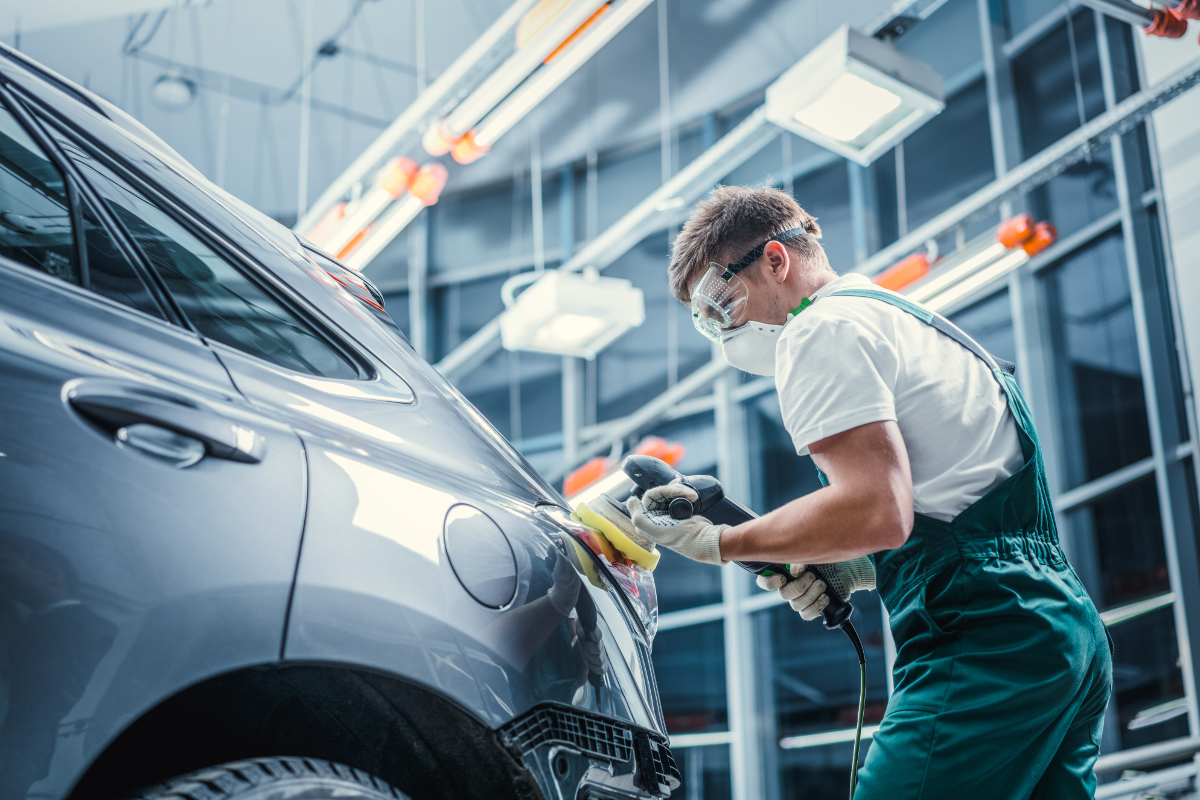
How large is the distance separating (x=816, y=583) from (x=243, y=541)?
1.23 m

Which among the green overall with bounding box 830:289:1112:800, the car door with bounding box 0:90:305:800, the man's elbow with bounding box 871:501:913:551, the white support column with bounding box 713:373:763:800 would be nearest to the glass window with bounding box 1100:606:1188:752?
the white support column with bounding box 713:373:763:800

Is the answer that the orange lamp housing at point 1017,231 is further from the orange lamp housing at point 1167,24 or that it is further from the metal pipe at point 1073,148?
Answer: the orange lamp housing at point 1167,24

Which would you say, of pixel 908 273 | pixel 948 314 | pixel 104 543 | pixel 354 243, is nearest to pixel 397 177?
pixel 354 243

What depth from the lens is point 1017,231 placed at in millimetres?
4121

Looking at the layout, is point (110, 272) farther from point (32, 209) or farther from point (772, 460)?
point (772, 460)

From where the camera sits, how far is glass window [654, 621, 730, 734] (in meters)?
7.90

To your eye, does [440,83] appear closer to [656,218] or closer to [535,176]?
[656,218]

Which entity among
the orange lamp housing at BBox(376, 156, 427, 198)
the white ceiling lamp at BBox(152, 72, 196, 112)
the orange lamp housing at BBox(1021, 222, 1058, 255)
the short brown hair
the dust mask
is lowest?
the dust mask

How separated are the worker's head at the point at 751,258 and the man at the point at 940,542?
16cm

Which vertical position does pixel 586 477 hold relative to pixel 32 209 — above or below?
above

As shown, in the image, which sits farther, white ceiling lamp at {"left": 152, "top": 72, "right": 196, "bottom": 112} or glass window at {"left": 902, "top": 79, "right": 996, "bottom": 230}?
white ceiling lamp at {"left": 152, "top": 72, "right": 196, "bottom": 112}

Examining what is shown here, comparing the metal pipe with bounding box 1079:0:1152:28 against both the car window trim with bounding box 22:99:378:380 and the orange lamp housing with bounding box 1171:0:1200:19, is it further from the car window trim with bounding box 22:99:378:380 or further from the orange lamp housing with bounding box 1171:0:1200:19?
the car window trim with bounding box 22:99:378:380

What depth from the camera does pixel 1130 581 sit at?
5207mm

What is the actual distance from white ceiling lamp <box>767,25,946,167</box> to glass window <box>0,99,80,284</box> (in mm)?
3166
